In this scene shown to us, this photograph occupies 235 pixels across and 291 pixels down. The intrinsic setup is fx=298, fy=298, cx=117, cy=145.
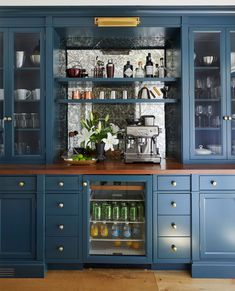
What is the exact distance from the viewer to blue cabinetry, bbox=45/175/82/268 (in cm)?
242

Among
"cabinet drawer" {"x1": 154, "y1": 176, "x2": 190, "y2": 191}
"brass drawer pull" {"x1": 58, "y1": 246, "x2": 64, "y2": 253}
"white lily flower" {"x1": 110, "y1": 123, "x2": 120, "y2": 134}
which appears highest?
Answer: "white lily flower" {"x1": 110, "y1": 123, "x2": 120, "y2": 134}

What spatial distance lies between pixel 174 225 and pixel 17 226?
128 centimetres

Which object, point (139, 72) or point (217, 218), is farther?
point (139, 72)

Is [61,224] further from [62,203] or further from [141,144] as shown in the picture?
[141,144]

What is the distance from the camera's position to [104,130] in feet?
9.75

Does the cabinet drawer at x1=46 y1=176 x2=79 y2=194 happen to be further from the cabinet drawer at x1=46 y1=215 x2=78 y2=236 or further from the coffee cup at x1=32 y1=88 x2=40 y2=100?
the coffee cup at x1=32 y1=88 x2=40 y2=100

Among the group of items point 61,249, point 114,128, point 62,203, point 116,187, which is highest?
point 114,128

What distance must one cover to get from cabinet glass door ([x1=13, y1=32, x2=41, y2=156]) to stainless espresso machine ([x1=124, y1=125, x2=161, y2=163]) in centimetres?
84

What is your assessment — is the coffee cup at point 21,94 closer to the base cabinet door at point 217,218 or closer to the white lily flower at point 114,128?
the white lily flower at point 114,128

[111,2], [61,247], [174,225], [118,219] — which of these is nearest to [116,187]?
[118,219]

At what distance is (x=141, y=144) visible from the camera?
9.23ft

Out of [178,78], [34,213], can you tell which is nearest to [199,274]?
[34,213]

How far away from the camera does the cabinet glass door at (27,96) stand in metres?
2.74

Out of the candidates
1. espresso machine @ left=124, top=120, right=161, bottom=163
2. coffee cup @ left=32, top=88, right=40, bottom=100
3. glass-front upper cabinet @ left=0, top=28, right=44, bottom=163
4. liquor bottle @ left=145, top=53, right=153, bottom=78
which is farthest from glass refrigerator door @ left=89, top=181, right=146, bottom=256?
liquor bottle @ left=145, top=53, right=153, bottom=78
